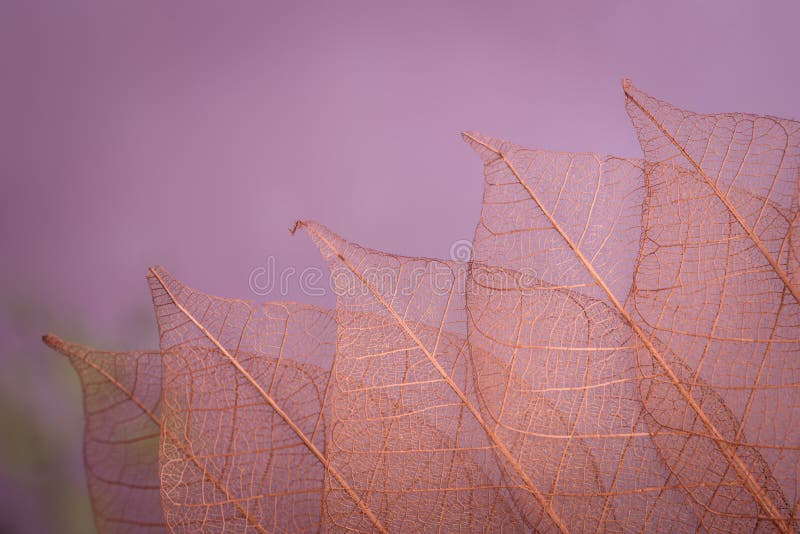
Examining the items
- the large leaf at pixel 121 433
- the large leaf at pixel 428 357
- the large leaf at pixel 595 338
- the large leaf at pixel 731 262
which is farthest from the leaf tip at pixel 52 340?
the large leaf at pixel 731 262

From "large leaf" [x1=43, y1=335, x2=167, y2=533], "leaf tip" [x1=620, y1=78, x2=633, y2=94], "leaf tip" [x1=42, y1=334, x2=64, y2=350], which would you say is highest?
"leaf tip" [x1=620, y1=78, x2=633, y2=94]

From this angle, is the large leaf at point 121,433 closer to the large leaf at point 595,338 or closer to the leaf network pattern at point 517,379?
the leaf network pattern at point 517,379

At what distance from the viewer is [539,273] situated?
1.77 ft

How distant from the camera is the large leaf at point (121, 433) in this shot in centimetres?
51

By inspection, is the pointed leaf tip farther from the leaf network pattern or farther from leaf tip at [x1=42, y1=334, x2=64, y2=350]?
leaf tip at [x1=42, y1=334, x2=64, y2=350]

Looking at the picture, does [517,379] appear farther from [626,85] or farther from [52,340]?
[52,340]

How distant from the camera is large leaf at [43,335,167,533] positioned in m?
0.51

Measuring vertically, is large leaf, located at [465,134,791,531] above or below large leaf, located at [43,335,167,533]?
above

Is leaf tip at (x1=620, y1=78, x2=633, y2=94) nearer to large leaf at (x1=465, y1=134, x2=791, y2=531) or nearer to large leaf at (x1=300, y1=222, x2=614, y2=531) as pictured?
large leaf at (x1=465, y1=134, x2=791, y2=531)

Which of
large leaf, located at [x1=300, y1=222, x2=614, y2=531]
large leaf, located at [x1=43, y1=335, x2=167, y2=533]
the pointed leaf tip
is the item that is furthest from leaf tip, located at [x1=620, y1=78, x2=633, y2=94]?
large leaf, located at [x1=43, y1=335, x2=167, y2=533]

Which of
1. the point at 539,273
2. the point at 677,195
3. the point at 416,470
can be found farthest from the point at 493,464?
the point at 677,195

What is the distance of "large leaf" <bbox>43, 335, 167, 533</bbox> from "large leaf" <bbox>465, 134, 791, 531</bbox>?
320mm

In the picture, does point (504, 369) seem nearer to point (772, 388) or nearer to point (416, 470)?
point (416, 470)

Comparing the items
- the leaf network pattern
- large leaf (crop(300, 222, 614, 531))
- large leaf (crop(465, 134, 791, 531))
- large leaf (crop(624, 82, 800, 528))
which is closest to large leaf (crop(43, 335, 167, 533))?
the leaf network pattern
